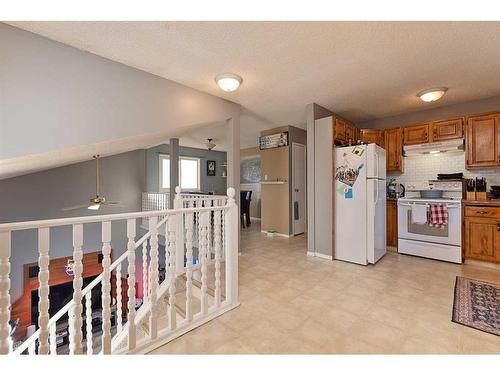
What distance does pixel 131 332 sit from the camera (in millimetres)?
1461

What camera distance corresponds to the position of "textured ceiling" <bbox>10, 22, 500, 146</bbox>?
1836mm

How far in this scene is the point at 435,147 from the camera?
3.45 m

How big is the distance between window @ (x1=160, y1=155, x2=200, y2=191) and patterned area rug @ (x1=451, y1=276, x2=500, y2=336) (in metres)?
6.42

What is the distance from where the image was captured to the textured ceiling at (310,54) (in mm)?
1836

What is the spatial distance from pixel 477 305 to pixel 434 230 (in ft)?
4.65

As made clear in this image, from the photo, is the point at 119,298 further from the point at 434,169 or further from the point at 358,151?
the point at 434,169

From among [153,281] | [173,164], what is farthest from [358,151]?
[173,164]

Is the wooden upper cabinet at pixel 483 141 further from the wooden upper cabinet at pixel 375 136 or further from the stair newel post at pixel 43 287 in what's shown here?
the stair newel post at pixel 43 287

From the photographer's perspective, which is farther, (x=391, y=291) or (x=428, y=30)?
(x=391, y=291)

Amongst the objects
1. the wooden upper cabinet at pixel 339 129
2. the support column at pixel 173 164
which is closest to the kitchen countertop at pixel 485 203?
the wooden upper cabinet at pixel 339 129
